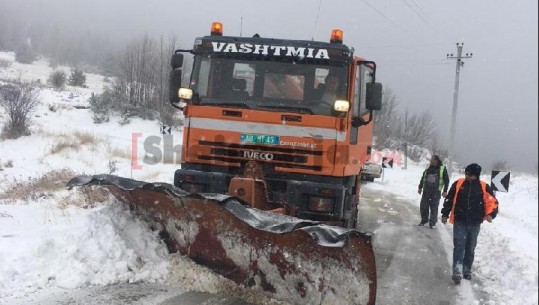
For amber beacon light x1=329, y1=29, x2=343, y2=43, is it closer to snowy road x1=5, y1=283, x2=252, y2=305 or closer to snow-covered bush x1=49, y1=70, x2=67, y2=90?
snowy road x1=5, y1=283, x2=252, y2=305

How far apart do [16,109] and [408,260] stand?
833 inches

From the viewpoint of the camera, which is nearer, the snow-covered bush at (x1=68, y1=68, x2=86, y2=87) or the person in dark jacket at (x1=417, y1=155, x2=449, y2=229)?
the person in dark jacket at (x1=417, y1=155, x2=449, y2=229)

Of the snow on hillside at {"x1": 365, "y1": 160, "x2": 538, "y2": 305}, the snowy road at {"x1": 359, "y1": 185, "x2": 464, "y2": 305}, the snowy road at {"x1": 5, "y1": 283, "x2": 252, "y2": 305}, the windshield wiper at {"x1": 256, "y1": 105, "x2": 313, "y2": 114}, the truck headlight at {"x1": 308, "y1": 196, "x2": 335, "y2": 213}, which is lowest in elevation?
the snowy road at {"x1": 359, "y1": 185, "x2": 464, "y2": 305}

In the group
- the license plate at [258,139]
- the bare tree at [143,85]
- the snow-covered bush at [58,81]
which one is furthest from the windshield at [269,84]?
the snow-covered bush at [58,81]

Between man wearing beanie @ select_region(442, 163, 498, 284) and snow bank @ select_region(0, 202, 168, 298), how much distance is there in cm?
380

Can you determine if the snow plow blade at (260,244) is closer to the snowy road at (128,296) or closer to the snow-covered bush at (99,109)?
the snowy road at (128,296)

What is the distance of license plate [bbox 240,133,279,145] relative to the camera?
5.86m

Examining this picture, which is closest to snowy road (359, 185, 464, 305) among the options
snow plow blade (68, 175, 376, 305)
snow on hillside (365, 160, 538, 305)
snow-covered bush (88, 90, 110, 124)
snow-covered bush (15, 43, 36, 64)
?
snow on hillside (365, 160, 538, 305)

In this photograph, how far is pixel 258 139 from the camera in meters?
5.89

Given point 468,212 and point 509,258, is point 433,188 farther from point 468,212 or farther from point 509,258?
point 468,212

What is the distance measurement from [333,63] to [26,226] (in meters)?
4.78

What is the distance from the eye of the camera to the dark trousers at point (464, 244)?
614 cm

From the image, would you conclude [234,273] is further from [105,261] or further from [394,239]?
[394,239]

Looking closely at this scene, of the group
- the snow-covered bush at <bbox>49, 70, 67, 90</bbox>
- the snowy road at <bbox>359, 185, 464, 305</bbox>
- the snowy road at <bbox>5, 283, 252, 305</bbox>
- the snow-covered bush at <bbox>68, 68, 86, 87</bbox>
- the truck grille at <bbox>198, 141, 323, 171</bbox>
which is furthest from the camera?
the snow-covered bush at <bbox>68, 68, 86, 87</bbox>
